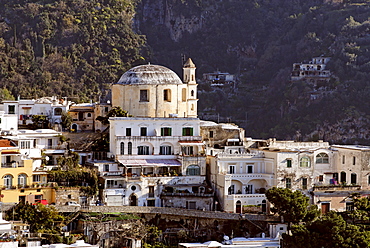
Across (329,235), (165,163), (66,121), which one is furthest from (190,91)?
(329,235)

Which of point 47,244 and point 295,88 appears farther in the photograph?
point 295,88

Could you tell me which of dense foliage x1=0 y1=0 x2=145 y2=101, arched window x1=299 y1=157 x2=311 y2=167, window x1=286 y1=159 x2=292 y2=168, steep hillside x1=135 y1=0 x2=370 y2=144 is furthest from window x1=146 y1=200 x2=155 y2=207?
steep hillside x1=135 y1=0 x2=370 y2=144

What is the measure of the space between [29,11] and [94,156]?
160 ft

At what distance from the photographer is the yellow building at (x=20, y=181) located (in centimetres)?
6594

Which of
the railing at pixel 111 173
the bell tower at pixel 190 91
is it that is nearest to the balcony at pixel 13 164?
the railing at pixel 111 173

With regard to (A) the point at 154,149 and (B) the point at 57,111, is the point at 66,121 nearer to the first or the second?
(B) the point at 57,111

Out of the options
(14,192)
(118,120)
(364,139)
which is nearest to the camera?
(14,192)

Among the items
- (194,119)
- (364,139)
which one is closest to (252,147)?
(194,119)

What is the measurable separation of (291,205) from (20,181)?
16.1 meters

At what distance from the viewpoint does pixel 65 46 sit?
377 feet

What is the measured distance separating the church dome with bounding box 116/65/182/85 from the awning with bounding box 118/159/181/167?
24.5ft

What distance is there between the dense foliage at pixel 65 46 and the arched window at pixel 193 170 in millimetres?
35784

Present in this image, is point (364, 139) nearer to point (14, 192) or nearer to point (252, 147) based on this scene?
point (252, 147)

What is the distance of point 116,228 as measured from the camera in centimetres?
6438
